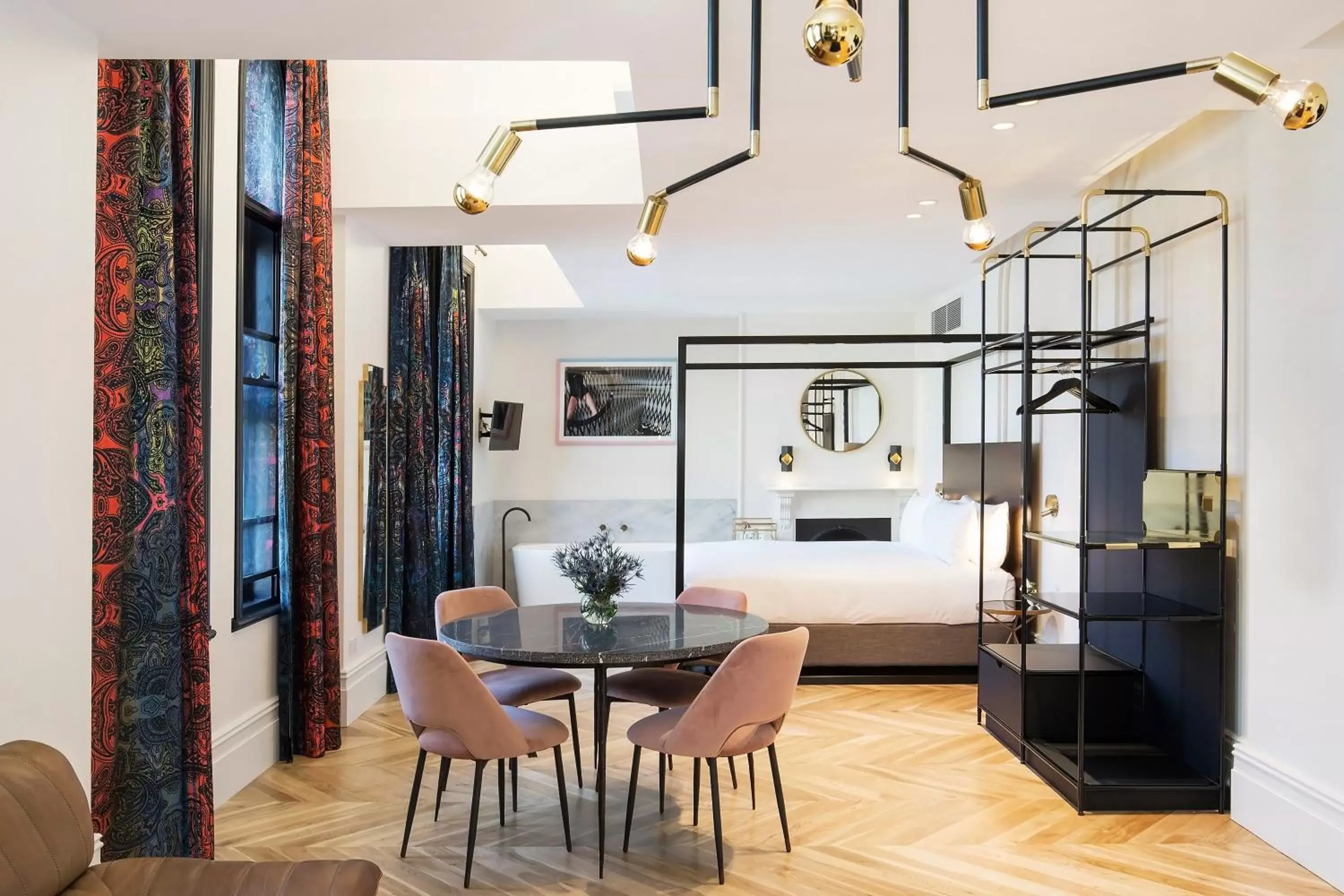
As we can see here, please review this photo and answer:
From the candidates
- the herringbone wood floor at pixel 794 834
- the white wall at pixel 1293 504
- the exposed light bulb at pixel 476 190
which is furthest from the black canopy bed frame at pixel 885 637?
the exposed light bulb at pixel 476 190

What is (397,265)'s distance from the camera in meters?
5.40

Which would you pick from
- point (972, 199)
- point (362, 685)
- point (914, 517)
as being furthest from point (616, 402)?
point (972, 199)

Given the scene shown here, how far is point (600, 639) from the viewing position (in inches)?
123

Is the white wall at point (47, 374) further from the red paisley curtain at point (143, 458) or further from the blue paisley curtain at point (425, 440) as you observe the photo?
the blue paisley curtain at point (425, 440)

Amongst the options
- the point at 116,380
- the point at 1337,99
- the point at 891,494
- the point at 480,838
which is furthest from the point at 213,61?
the point at 891,494

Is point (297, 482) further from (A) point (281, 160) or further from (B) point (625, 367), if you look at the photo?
(B) point (625, 367)

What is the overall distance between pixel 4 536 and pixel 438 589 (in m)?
3.85

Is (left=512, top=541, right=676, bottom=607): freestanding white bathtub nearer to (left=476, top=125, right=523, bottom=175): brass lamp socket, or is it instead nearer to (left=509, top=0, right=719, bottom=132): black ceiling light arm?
(left=476, top=125, right=523, bottom=175): brass lamp socket

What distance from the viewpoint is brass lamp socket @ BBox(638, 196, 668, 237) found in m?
2.02

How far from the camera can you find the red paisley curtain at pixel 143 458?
2.55m

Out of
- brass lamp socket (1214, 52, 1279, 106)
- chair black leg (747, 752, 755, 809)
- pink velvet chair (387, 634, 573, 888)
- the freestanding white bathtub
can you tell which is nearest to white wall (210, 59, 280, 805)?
pink velvet chair (387, 634, 573, 888)

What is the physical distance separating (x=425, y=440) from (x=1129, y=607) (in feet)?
13.0

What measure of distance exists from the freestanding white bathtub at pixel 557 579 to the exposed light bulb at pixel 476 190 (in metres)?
5.68

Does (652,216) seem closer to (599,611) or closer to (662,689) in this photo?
(599,611)
